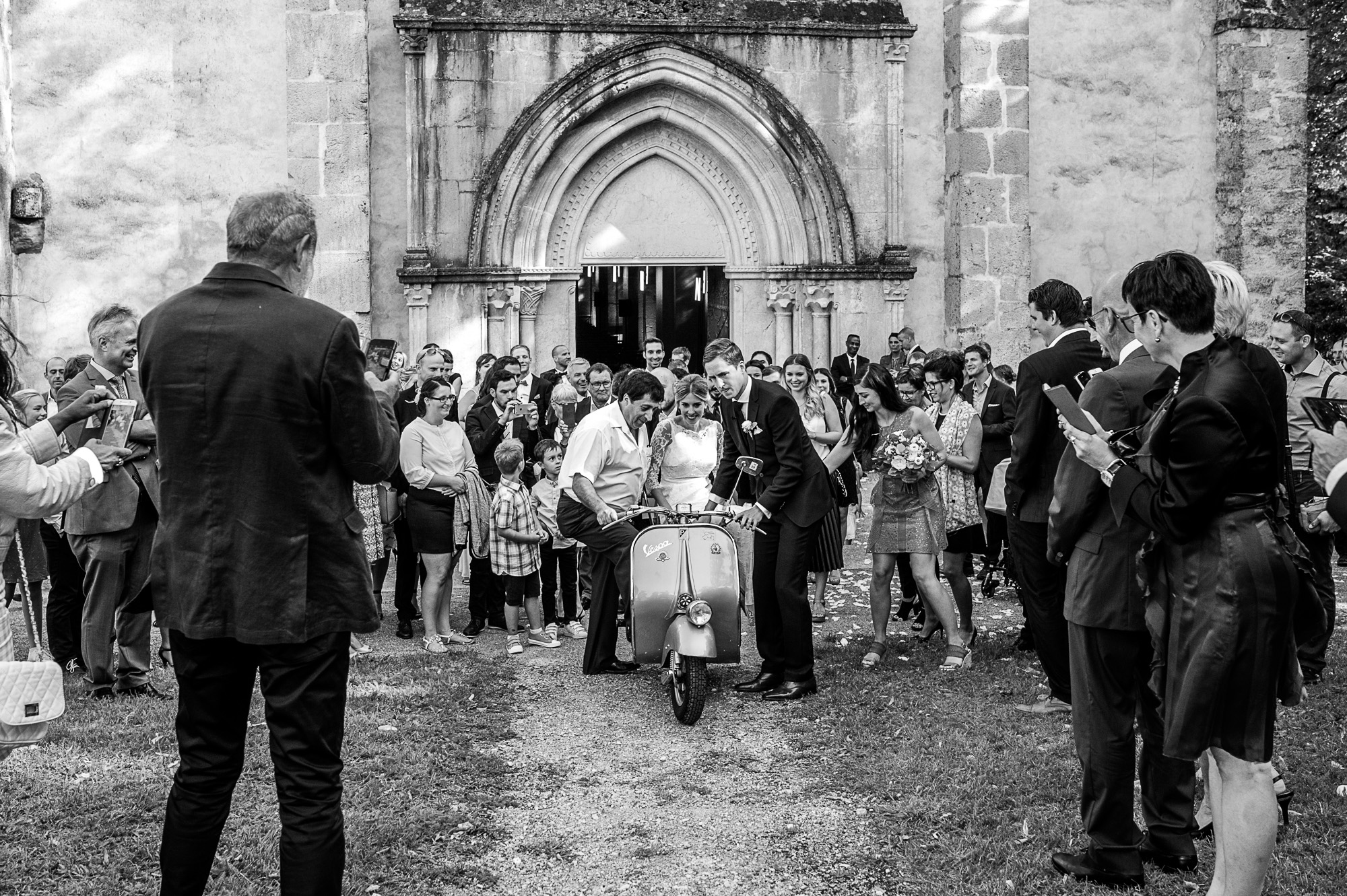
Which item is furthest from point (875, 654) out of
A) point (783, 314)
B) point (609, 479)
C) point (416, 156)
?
point (416, 156)

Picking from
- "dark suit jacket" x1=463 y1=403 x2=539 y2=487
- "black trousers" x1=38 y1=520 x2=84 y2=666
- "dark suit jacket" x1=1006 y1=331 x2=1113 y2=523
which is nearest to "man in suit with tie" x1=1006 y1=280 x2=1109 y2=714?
"dark suit jacket" x1=1006 y1=331 x2=1113 y2=523

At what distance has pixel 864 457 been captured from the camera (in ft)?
32.8

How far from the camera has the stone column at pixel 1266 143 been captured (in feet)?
50.8

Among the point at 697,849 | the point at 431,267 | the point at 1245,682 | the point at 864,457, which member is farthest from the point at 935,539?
the point at 431,267

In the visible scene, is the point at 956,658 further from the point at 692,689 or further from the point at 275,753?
the point at 275,753

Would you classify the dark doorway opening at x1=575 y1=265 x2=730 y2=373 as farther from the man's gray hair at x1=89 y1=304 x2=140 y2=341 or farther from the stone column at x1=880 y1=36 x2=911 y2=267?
the man's gray hair at x1=89 y1=304 x2=140 y2=341

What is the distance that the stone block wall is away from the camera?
1384 centimetres

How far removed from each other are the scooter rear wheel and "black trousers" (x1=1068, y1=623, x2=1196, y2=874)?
2328 millimetres

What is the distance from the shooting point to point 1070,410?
13.1 ft

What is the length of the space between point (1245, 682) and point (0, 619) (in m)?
3.32

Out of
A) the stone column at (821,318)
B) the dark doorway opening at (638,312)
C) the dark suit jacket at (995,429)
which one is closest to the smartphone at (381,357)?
the dark suit jacket at (995,429)

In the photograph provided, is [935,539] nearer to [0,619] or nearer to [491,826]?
[491,826]

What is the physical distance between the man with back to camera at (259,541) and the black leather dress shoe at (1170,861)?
104 inches

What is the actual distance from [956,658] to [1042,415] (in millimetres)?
2160
